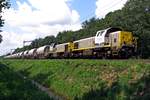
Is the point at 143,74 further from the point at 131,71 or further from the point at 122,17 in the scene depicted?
the point at 122,17

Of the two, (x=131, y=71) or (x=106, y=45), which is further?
(x=106, y=45)

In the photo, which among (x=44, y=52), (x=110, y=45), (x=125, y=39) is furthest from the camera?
(x=44, y=52)

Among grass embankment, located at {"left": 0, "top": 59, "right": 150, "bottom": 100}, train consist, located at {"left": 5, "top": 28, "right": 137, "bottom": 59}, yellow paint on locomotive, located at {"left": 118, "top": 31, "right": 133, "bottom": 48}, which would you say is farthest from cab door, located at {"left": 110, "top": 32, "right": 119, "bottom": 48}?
grass embankment, located at {"left": 0, "top": 59, "right": 150, "bottom": 100}

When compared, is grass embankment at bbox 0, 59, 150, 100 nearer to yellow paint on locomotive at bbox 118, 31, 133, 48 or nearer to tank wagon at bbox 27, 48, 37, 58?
yellow paint on locomotive at bbox 118, 31, 133, 48

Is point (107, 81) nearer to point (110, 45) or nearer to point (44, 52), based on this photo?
point (110, 45)

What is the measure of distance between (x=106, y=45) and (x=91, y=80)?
15.9 metres

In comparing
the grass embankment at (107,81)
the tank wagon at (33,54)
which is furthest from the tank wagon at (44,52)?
the grass embankment at (107,81)

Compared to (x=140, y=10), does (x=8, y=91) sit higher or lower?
lower

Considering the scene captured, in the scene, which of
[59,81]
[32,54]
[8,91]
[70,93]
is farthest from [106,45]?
[32,54]

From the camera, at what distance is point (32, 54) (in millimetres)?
109938

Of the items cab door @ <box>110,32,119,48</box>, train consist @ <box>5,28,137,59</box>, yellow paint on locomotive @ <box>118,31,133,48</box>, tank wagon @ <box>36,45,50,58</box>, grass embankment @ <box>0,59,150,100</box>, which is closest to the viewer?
grass embankment @ <box>0,59,150,100</box>

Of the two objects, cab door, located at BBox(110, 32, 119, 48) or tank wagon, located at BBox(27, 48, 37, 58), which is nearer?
A: cab door, located at BBox(110, 32, 119, 48)

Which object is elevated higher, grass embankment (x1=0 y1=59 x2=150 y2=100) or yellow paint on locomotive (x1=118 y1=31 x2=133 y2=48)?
yellow paint on locomotive (x1=118 y1=31 x2=133 y2=48)

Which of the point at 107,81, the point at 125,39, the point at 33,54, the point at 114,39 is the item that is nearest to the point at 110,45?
the point at 114,39
